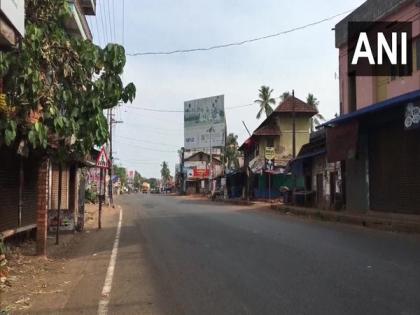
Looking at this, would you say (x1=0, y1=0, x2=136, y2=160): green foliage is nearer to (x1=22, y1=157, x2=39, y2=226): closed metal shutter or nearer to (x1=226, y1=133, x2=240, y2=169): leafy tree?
(x1=22, y1=157, x2=39, y2=226): closed metal shutter

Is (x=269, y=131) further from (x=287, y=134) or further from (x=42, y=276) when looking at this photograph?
(x=42, y=276)

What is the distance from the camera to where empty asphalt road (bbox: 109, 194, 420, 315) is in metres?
7.94

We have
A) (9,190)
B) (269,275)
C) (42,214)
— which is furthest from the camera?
(9,190)

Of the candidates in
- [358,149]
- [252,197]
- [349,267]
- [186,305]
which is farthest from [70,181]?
[252,197]

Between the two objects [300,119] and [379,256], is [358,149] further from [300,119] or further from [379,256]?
[300,119]

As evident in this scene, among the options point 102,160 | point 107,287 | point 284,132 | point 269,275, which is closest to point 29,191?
point 102,160

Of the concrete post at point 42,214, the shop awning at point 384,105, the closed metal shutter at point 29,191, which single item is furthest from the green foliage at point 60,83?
the shop awning at point 384,105

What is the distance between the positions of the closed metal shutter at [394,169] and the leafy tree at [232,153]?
209 feet

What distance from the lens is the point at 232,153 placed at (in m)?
102

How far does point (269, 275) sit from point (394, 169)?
15.0m

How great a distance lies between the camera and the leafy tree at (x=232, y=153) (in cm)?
9489

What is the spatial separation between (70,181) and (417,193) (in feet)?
44.0

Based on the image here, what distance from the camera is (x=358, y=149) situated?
2662 cm

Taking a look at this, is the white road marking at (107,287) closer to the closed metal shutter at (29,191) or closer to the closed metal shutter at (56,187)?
the closed metal shutter at (29,191)
